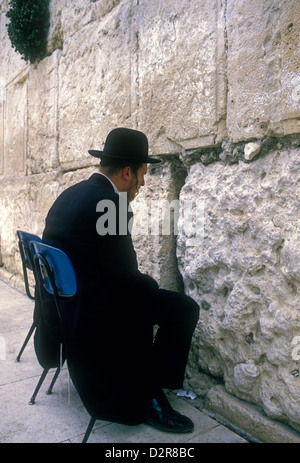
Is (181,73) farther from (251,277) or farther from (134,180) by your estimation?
(251,277)

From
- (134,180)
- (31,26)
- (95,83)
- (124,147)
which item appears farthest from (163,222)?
(31,26)

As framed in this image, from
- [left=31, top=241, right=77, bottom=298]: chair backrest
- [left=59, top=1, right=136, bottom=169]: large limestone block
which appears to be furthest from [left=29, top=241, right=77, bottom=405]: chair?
[left=59, top=1, right=136, bottom=169]: large limestone block

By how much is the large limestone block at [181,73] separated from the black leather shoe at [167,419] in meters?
1.49

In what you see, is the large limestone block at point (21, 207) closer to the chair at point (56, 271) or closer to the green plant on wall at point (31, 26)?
the green plant on wall at point (31, 26)

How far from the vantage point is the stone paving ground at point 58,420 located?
77.3 inches

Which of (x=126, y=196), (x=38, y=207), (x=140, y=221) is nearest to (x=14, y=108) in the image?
(x=38, y=207)

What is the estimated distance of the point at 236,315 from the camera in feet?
6.91

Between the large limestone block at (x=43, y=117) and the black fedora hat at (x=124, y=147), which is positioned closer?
the black fedora hat at (x=124, y=147)

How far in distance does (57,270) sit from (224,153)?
1108 mm

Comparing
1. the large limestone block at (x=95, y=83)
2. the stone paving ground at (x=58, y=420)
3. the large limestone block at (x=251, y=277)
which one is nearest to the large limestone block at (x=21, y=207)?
the large limestone block at (x=95, y=83)

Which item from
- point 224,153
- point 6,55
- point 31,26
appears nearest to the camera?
point 224,153

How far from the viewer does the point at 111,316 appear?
201cm

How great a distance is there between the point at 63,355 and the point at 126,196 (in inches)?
38.7
